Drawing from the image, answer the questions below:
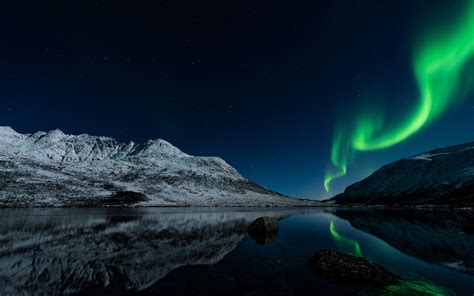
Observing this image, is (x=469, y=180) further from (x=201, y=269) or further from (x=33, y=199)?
(x=33, y=199)

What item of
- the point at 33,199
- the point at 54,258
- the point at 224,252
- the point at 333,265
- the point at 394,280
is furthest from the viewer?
the point at 33,199

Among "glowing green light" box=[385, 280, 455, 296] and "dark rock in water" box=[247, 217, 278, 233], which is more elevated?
"dark rock in water" box=[247, 217, 278, 233]

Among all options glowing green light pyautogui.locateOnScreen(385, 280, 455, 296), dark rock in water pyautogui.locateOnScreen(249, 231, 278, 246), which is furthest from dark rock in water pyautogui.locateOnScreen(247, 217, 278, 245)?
glowing green light pyautogui.locateOnScreen(385, 280, 455, 296)

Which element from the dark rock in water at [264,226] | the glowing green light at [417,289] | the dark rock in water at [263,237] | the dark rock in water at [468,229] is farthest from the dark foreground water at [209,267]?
the dark rock in water at [468,229]

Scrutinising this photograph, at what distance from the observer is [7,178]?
176 metres

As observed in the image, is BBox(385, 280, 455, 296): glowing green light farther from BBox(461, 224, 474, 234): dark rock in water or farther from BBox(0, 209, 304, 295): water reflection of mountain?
BBox(461, 224, 474, 234): dark rock in water

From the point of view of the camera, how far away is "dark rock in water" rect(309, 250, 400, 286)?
1541 centimetres

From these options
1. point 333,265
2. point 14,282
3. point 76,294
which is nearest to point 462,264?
point 333,265

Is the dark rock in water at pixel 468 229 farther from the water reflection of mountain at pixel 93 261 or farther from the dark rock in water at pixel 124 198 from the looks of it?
the dark rock in water at pixel 124 198

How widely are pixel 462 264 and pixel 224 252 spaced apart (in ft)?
66.7

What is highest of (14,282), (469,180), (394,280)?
(469,180)

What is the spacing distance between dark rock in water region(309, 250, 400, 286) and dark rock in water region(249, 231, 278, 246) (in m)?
12.0

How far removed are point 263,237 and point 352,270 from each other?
1962cm

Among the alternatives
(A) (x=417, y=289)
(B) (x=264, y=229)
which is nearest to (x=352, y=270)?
(A) (x=417, y=289)
